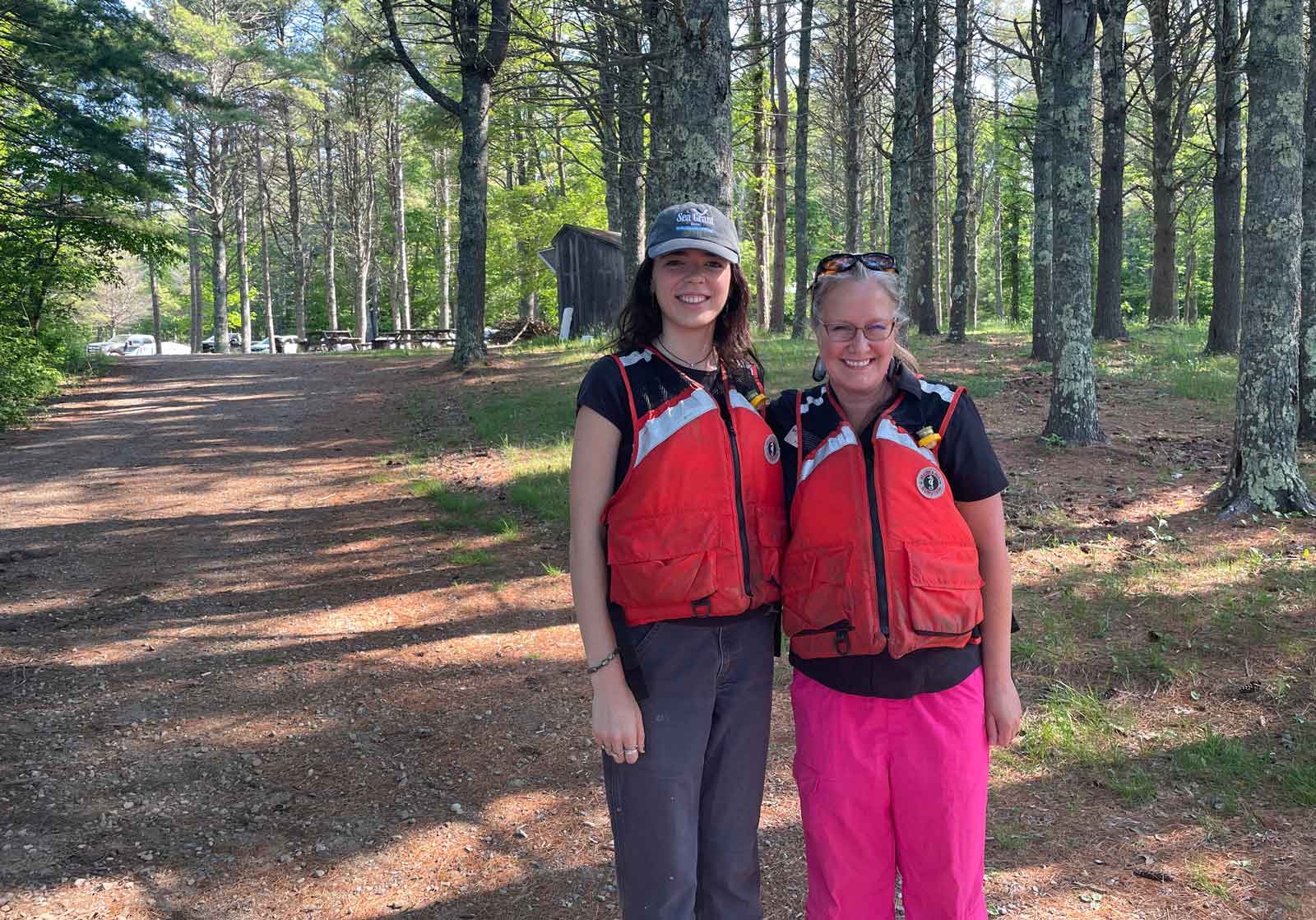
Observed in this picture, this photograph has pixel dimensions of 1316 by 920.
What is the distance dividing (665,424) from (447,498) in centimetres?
716

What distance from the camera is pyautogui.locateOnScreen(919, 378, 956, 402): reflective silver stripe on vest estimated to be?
2312 millimetres

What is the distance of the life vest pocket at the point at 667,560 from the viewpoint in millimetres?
2170

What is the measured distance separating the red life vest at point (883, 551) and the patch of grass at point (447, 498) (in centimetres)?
665

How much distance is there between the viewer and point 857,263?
2439mm

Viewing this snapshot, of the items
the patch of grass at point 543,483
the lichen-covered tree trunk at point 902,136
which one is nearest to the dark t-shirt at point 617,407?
Result: the patch of grass at point 543,483

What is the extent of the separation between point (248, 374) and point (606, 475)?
19448 millimetres

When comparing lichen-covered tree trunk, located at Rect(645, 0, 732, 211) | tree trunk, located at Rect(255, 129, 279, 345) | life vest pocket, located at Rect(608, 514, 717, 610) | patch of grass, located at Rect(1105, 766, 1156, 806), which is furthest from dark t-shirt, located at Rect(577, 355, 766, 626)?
tree trunk, located at Rect(255, 129, 279, 345)

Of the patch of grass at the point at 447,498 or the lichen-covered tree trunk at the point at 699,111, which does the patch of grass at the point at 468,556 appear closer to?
the patch of grass at the point at 447,498

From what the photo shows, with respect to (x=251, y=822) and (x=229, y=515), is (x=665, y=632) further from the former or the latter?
(x=229, y=515)

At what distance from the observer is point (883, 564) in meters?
2.19

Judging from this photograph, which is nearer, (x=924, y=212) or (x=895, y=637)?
(x=895, y=637)

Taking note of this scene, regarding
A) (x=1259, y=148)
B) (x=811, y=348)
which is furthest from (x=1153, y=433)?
(x=811, y=348)

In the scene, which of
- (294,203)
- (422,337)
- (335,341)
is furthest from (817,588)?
(294,203)

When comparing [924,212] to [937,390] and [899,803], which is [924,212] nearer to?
[937,390]
